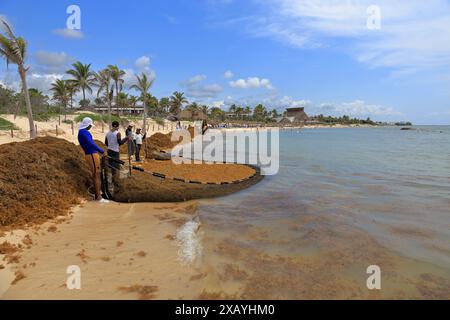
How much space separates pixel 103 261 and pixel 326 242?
3963mm

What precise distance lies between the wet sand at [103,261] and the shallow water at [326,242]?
1.79ft

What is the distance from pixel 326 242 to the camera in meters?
5.35

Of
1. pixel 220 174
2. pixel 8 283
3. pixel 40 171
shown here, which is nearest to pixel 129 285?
pixel 8 283

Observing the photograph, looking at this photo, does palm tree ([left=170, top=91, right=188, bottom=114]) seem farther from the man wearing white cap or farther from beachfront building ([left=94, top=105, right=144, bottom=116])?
the man wearing white cap

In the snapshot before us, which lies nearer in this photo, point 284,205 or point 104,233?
point 104,233

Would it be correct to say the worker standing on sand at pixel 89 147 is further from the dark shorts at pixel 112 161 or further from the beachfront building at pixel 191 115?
the beachfront building at pixel 191 115

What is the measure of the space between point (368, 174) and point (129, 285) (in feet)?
41.6

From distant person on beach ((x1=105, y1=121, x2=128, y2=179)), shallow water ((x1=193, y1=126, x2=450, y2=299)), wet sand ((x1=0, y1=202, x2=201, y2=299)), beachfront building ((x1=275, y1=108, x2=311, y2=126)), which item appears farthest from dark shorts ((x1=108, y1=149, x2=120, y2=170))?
beachfront building ((x1=275, y1=108, x2=311, y2=126))

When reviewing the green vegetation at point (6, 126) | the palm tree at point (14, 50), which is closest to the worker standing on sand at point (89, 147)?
the palm tree at point (14, 50)

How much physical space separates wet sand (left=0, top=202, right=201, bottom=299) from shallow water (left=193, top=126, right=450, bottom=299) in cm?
55
